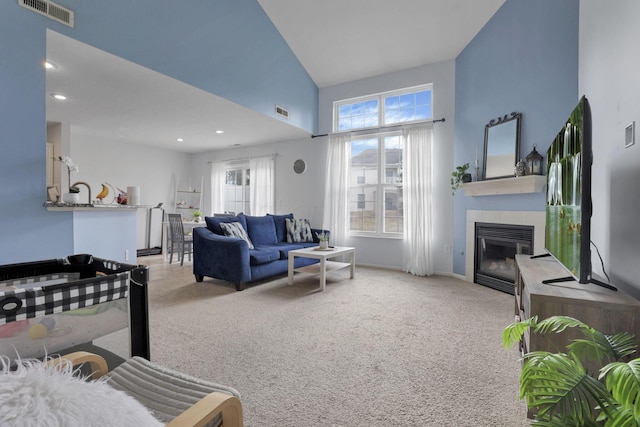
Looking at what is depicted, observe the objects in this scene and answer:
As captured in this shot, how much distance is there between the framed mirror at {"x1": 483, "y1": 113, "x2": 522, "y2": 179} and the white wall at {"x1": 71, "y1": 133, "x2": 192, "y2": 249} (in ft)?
21.1

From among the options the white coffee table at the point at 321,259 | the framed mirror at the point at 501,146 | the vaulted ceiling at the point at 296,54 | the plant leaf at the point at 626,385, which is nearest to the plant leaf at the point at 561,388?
the plant leaf at the point at 626,385

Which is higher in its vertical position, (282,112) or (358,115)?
(358,115)

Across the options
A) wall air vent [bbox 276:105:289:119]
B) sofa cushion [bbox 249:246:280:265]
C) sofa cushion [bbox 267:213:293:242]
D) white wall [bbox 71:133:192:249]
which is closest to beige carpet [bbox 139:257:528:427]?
sofa cushion [bbox 249:246:280:265]

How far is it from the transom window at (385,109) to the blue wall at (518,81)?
564 mm

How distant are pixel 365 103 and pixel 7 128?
4.63 m

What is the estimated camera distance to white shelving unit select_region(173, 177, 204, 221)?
741 centimetres

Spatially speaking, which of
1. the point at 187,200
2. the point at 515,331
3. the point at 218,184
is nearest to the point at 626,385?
the point at 515,331

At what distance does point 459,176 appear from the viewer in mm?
4316

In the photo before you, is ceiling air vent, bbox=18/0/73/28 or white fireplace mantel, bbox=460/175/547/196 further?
white fireplace mantel, bbox=460/175/547/196

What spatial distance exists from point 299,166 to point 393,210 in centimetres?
199

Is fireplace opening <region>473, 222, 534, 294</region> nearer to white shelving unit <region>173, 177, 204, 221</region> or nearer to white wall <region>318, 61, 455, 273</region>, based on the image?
white wall <region>318, 61, 455, 273</region>

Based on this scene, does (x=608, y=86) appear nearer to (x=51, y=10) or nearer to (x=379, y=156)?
(x=379, y=156)

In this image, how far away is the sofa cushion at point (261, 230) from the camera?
4855 mm

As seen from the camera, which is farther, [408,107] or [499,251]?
[408,107]
